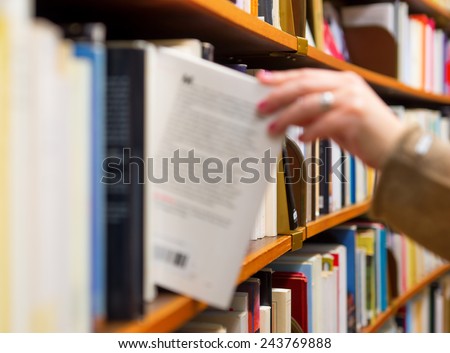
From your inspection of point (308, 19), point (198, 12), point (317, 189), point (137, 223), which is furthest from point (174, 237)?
point (308, 19)

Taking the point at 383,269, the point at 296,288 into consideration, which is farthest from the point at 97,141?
the point at 383,269

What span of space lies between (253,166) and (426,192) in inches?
8.1

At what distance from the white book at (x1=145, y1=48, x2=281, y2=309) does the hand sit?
1.1 inches

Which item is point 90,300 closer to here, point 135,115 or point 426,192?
point 135,115

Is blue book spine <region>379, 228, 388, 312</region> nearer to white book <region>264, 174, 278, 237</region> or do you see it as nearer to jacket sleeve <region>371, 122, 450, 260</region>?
white book <region>264, 174, 278, 237</region>

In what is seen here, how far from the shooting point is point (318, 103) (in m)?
0.75

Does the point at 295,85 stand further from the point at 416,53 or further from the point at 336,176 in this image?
the point at 416,53

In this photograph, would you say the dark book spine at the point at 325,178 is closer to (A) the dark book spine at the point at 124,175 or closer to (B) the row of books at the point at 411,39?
(B) the row of books at the point at 411,39

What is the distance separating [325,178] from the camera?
5.49ft

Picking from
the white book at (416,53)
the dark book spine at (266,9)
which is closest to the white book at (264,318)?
the dark book spine at (266,9)

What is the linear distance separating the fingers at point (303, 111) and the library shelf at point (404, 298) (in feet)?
4.37

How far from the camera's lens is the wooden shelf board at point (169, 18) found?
833 millimetres

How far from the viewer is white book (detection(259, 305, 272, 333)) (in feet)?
4.13

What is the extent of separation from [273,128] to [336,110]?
78 millimetres
